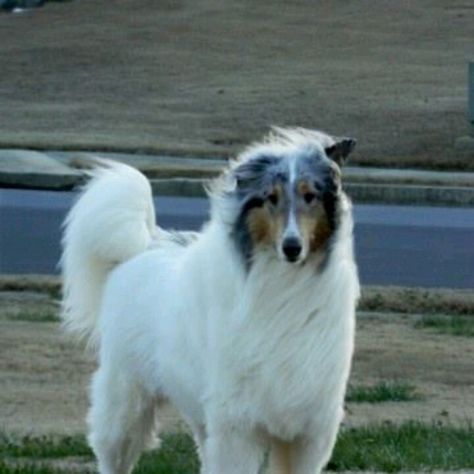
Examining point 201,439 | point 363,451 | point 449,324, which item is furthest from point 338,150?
point 449,324

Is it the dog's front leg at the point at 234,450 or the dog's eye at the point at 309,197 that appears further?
the dog's front leg at the point at 234,450

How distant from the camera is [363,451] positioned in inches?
377

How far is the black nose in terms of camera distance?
24.2ft

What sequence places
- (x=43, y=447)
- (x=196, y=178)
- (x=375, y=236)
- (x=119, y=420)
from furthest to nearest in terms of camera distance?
(x=196, y=178) → (x=375, y=236) → (x=43, y=447) → (x=119, y=420)

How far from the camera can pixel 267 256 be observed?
765 cm

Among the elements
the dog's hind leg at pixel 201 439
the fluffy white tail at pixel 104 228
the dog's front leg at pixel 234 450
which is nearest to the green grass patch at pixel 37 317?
the fluffy white tail at pixel 104 228

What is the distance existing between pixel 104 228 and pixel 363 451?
66.9 inches

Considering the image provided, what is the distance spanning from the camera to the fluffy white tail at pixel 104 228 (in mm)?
9117

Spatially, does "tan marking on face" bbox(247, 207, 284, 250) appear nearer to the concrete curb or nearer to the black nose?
the black nose

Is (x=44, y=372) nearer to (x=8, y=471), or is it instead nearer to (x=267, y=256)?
(x=8, y=471)

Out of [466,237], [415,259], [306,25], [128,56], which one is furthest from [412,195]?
[306,25]

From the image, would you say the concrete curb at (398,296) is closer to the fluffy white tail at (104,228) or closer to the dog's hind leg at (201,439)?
the fluffy white tail at (104,228)

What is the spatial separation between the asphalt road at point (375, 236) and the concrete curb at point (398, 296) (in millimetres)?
875

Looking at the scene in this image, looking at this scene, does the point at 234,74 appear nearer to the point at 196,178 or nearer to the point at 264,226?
the point at 196,178
